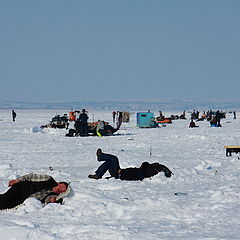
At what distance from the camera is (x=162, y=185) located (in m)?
10.6

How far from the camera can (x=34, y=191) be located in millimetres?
8703

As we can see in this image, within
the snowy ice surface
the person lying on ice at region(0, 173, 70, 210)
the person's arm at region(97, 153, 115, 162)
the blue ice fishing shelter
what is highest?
the person's arm at region(97, 153, 115, 162)

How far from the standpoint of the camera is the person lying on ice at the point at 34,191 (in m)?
8.25

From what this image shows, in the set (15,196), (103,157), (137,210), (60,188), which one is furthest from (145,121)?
(137,210)

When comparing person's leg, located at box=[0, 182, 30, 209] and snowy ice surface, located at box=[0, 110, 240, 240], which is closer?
snowy ice surface, located at box=[0, 110, 240, 240]

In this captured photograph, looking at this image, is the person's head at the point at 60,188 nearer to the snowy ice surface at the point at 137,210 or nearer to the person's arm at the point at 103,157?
A: the snowy ice surface at the point at 137,210

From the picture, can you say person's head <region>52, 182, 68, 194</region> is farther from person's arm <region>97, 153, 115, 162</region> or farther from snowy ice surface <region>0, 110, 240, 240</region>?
person's arm <region>97, 153, 115, 162</region>

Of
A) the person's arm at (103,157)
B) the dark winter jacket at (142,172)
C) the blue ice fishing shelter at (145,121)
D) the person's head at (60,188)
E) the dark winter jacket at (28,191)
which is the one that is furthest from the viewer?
the blue ice fishing shelter at (145,121)

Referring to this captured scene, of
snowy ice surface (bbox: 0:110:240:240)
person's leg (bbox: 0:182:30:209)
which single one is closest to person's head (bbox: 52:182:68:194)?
snowy ice surface (bbox: 0:110:240:240)

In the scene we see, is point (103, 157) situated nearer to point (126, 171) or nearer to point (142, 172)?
point (126, 171)

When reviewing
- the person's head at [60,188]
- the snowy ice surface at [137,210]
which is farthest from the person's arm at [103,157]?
the person's head at [60,188]

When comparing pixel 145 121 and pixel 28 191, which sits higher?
pixel 28 191

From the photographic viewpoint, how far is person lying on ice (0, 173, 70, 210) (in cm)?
825

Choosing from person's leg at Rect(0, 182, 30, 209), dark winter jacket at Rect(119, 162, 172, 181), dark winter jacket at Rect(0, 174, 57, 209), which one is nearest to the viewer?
person's leg at Rect(0, 182, 30, 209)
